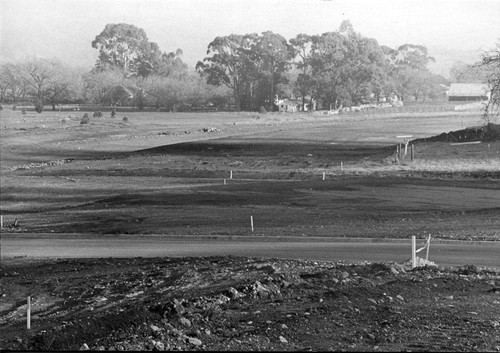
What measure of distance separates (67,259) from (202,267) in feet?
15.7

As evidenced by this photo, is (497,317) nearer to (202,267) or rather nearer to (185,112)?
(202,267)

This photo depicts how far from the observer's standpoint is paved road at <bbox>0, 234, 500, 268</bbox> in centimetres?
2056

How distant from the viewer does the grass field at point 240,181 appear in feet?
90.9

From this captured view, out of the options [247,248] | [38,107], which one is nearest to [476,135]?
[247,248]

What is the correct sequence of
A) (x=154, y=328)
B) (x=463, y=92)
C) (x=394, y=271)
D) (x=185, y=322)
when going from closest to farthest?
(x=154, y=328), (x=185, y=322), (x=394, y=271), (x=463, y=92)

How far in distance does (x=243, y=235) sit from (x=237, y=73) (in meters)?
52.6

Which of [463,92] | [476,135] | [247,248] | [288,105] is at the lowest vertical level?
[247,248]

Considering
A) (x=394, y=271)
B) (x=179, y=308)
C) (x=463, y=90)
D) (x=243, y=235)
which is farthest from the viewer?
(x=463, y=90)

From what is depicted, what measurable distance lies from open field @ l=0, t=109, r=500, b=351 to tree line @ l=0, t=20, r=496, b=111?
7.25 metres

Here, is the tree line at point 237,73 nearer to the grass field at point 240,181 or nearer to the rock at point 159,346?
the grass field at point 240,181

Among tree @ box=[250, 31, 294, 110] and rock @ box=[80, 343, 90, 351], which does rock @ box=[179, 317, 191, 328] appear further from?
tree @ box=[250, 31, 294, 110]

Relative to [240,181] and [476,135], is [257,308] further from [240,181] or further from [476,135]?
[476,135]

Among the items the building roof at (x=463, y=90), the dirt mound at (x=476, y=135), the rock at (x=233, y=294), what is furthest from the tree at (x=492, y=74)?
the rock at (x=233, y=294)

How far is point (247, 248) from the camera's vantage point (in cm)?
2275
